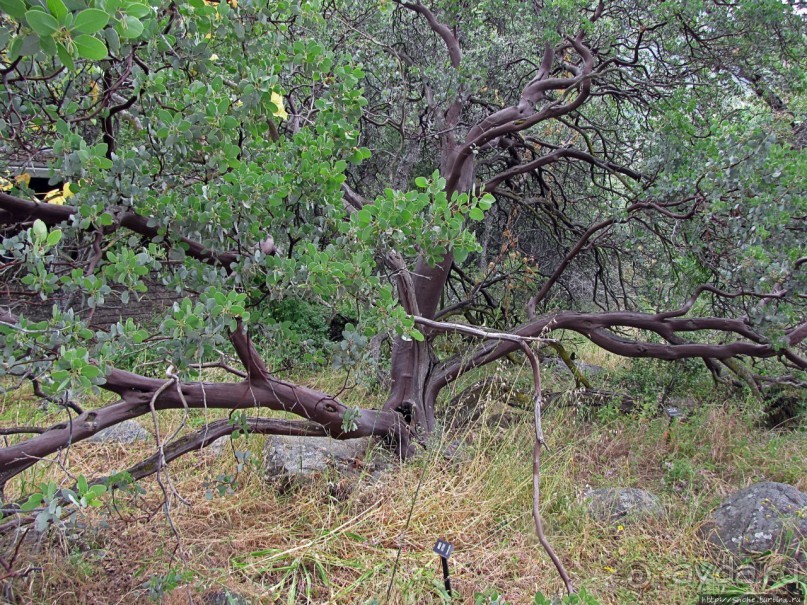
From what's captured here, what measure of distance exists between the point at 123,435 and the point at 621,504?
12.0 feet

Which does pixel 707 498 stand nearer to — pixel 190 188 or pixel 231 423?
pixel 231 423

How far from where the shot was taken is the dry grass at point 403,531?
2684 mm

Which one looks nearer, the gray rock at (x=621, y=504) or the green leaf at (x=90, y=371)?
the green leaf at (x=90, y=371)

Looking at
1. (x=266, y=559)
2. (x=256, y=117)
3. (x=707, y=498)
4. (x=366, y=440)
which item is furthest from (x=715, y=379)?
(x=256, y=117)

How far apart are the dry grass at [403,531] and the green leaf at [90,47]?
2004mm

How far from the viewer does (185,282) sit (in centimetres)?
245

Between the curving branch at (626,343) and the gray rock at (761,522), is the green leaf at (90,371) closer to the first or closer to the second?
the curving branch at (626,343)

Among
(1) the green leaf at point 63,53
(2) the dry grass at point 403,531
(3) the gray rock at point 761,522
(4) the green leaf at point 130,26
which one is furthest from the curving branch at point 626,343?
(1) the green leaf at point 63,53

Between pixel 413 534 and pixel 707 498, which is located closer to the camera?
pixel 413 534

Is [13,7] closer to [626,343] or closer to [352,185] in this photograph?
[626,343]

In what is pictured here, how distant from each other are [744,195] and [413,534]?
2.69 m

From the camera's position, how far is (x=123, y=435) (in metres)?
4.56

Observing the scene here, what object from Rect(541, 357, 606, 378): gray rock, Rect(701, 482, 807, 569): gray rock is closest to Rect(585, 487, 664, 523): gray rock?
Rect(701, 482, 807, 569): gray rock

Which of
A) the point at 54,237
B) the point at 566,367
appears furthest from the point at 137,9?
the point at 566,367
